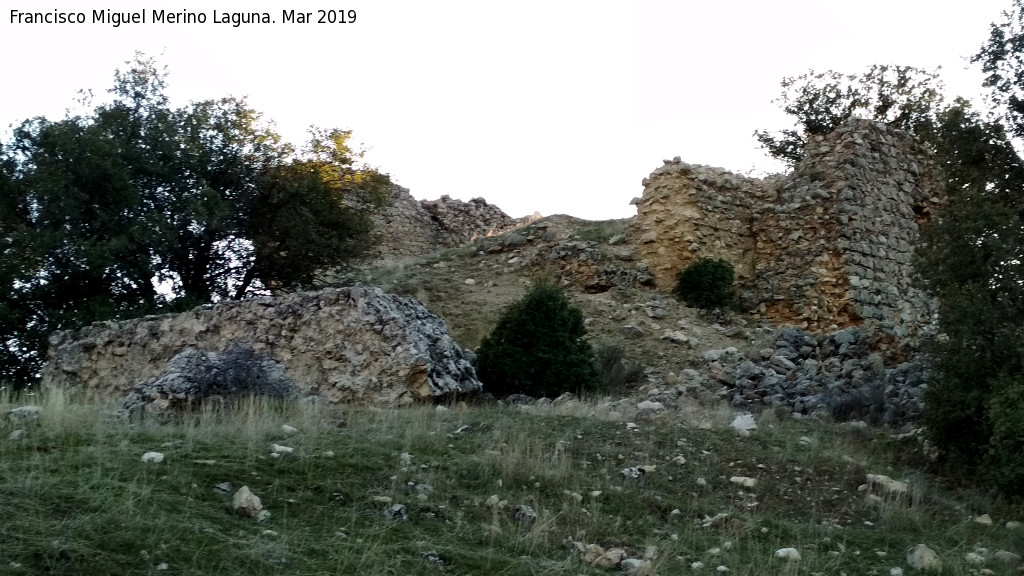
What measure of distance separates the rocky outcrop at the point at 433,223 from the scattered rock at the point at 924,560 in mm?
21075

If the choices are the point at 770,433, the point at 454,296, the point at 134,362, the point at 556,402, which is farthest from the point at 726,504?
the point at 454,296

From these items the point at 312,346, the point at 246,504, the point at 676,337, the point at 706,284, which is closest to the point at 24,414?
the point at 246,504

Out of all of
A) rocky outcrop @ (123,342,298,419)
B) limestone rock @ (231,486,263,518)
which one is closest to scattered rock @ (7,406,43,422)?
rocky outcrop @ (123,342,298,419)

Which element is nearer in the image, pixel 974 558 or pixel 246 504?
pixel 246 504

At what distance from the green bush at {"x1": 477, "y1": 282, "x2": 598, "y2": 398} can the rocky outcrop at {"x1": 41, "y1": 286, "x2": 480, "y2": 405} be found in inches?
29.2

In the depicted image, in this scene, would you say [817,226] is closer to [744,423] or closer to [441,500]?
[744,423]

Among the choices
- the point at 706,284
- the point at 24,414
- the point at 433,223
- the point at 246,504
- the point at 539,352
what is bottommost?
the point at 246,504

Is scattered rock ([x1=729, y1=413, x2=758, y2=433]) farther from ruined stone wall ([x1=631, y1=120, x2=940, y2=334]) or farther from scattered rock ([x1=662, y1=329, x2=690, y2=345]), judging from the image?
ruined stone wall ([x1=631, y1=120, x2=940, y2=334])

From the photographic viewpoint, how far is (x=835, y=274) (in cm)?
1766

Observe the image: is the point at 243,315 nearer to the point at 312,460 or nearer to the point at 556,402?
the point at 556,402

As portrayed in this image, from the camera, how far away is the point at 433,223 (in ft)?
99.8

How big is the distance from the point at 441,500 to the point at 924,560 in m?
3.29

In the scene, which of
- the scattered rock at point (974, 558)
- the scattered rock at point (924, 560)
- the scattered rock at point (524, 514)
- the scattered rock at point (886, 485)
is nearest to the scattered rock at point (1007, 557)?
the scattered rock at point (974, 558)

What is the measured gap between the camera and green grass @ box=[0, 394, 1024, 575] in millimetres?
5672
